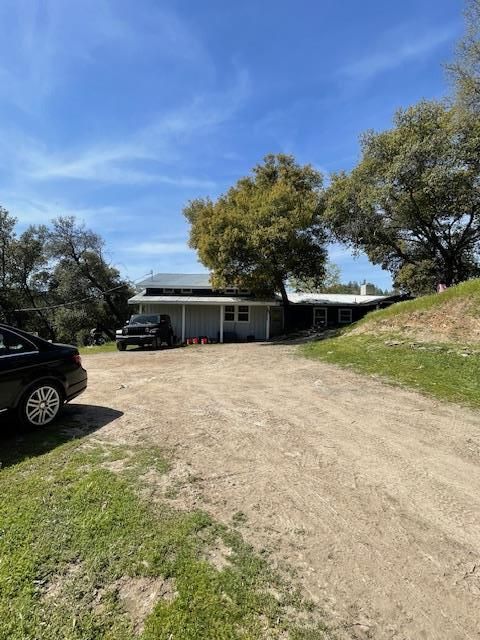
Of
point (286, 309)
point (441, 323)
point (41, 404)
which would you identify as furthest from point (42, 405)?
point (286, 309)

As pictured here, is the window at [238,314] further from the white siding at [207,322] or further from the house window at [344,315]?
the house window at [344,315]

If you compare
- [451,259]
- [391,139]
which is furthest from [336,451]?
[451,259]

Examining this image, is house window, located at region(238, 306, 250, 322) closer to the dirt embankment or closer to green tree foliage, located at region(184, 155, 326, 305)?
green tree foliage, located at region(184, 155, 326, 305)

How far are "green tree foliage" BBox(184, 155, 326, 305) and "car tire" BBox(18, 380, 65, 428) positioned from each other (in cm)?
1550

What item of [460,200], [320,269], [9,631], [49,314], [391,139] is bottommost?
[9,631]

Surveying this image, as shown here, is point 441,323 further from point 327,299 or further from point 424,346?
point 327,299

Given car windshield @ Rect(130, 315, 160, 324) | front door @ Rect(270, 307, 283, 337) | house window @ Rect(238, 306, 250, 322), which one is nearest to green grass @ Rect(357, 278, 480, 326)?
car windshield @ Rect(130, 315, 160, 324)

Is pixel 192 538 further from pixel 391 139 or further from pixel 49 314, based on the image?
pixel 49 314

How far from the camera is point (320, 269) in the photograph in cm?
2434

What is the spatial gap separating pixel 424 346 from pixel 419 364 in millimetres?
1741

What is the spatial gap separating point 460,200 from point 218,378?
1756 centimetres

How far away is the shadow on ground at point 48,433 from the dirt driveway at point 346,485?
7.7 inches

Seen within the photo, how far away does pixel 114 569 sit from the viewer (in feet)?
8.66

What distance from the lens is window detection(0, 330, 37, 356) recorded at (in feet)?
16.9
